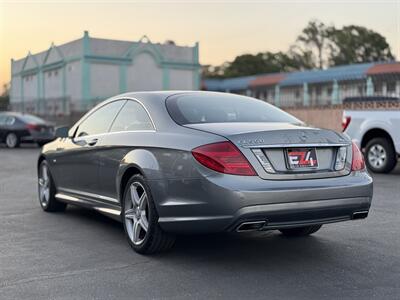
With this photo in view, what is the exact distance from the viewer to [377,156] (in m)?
11.9

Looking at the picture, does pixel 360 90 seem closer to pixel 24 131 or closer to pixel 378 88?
pixel 378 88

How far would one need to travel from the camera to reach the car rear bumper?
14.3 feet

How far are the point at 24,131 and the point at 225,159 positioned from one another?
18.1 m

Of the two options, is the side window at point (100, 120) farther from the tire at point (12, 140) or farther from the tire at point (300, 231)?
the tire at point (12, 140)

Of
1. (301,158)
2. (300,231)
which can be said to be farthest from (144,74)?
(301,158)

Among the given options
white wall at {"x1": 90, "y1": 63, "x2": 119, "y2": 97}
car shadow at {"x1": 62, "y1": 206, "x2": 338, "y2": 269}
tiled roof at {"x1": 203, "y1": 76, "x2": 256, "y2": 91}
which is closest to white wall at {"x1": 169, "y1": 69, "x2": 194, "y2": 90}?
tiled roof at {"x1": 203, "y1": 76, "x2": 256, "y2": 91}

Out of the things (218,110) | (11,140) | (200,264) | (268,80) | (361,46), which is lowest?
(200,264)

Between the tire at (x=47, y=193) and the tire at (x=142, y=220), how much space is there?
2138mm

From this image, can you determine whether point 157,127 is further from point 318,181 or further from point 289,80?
point 289,80

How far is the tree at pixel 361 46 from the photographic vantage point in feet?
212

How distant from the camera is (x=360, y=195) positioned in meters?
4.80

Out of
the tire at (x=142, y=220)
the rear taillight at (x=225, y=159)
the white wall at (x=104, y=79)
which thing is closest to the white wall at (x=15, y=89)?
the white wall at (x=104, y=79)

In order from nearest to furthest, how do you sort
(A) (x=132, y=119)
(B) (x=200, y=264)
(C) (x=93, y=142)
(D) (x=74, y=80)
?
1. (B) (x=200, y=264)
2. (A) (x=132, y=119)
3. (C) (x=93, y=142)
4. (D) (x=74, y=80)

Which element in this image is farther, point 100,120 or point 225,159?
point 100,120
